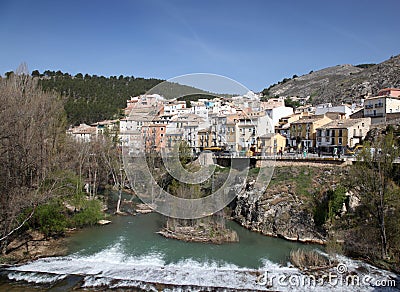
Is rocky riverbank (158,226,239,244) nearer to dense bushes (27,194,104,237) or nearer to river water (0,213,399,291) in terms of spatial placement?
river water (0,213,399,291)

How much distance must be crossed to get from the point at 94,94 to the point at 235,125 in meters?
52.2

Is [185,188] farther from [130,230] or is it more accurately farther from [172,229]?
[130,230]

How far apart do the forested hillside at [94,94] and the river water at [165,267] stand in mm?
29788

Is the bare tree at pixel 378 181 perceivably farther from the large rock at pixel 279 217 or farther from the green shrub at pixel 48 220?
the green shrub at pixel 48 220

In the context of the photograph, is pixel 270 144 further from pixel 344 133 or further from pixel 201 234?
pixel 201 234

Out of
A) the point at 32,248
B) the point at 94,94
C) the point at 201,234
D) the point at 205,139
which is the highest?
the point at 94,94

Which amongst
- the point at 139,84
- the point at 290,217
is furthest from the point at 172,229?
the point at 139,84

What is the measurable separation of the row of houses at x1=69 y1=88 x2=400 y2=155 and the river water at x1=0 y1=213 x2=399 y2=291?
4.40 metres

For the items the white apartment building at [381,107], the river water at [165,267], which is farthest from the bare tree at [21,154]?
the white apartment building at [381,107]

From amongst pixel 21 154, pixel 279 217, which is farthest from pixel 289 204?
pixel 21 154


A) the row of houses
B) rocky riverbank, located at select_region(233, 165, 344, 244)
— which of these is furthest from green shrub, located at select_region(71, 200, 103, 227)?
rocky riverbank, located at select_region(233, 165, 344, 244)

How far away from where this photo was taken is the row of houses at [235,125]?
11.1 metres

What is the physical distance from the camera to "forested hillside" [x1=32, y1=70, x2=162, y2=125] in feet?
156

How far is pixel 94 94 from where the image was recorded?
60.4 m
